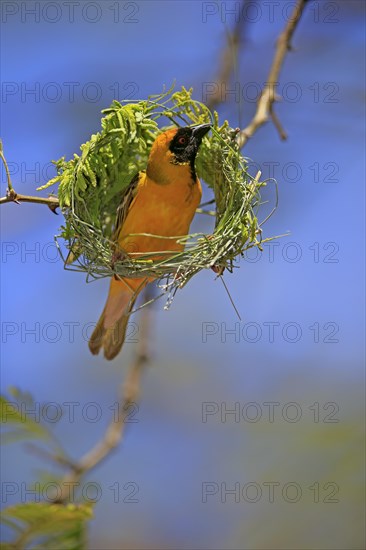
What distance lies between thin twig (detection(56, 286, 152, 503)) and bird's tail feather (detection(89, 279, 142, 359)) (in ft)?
0.52

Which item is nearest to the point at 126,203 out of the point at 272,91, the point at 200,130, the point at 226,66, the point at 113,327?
the point at 200,130

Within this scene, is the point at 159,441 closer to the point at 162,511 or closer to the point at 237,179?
the point at 162,511

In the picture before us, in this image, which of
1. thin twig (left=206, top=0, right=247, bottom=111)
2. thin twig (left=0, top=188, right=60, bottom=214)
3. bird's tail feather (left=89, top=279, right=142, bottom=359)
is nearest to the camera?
thin twig (left=0, top=188, right=60, bottom=214)

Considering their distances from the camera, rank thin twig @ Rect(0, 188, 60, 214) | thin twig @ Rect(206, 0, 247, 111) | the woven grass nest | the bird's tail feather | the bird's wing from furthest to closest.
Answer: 1. the bird's tail feather
2. thin twig @ Rect(206, 0, 247, 111)
3. the bird's wing
4. the woven grass nest
5. thin twig @ Rect(0, 188, 60, 214)

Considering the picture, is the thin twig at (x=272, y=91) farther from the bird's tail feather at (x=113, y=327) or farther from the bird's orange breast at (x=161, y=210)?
the bird's tail feather at (x=113, y=327)

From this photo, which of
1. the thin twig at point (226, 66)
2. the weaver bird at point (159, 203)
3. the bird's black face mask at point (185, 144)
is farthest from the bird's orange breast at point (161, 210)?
the thin twig at point (226, 66)

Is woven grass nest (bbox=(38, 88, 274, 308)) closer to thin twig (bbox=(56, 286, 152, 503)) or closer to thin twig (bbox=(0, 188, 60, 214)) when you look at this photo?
thin twig (bbox=(0, 188, 60, 214))

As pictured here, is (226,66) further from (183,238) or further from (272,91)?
(183,238)

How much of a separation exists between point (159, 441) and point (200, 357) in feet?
2.91

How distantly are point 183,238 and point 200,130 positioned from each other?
51 centimetres

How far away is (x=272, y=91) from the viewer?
3541 mm

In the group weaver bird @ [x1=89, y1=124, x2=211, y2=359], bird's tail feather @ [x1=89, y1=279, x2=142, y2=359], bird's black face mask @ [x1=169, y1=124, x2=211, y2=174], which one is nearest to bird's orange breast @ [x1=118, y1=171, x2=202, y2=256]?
weaver bird @ [x1=89, y1=124, x2=211, y2=359]

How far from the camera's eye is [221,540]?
5660mm

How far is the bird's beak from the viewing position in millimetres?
3391
